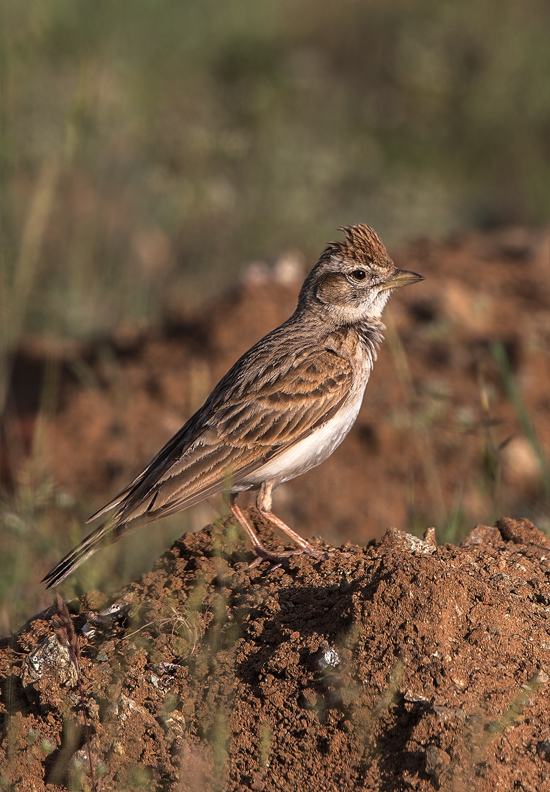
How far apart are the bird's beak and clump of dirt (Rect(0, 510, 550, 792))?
1.86 m

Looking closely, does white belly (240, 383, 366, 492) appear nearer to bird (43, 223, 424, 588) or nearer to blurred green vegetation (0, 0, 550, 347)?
bird (43, 223, 424, 588)

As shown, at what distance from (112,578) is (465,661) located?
2.77 meters

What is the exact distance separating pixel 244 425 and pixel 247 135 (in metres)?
6.23

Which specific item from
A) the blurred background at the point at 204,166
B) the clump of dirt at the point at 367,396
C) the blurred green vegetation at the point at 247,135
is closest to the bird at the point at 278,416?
the blurred background at the point at 204,166

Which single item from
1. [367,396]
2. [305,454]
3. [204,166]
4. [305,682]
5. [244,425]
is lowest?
[305,682]

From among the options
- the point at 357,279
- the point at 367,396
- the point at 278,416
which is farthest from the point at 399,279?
the point at 367,396

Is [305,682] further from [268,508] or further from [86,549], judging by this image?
[268,508]

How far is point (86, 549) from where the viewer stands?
434cm

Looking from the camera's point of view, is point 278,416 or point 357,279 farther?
point 357,279

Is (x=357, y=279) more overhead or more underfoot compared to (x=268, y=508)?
more overhead

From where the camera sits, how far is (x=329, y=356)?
5.16 meters

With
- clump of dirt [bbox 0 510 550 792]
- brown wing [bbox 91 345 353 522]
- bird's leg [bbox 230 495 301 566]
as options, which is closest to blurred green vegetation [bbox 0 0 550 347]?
brown wing [bbox 91 345 353 522]

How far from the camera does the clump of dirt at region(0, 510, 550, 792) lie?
10.3ft

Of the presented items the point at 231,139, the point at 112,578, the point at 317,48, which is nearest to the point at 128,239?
the point at 231,139
